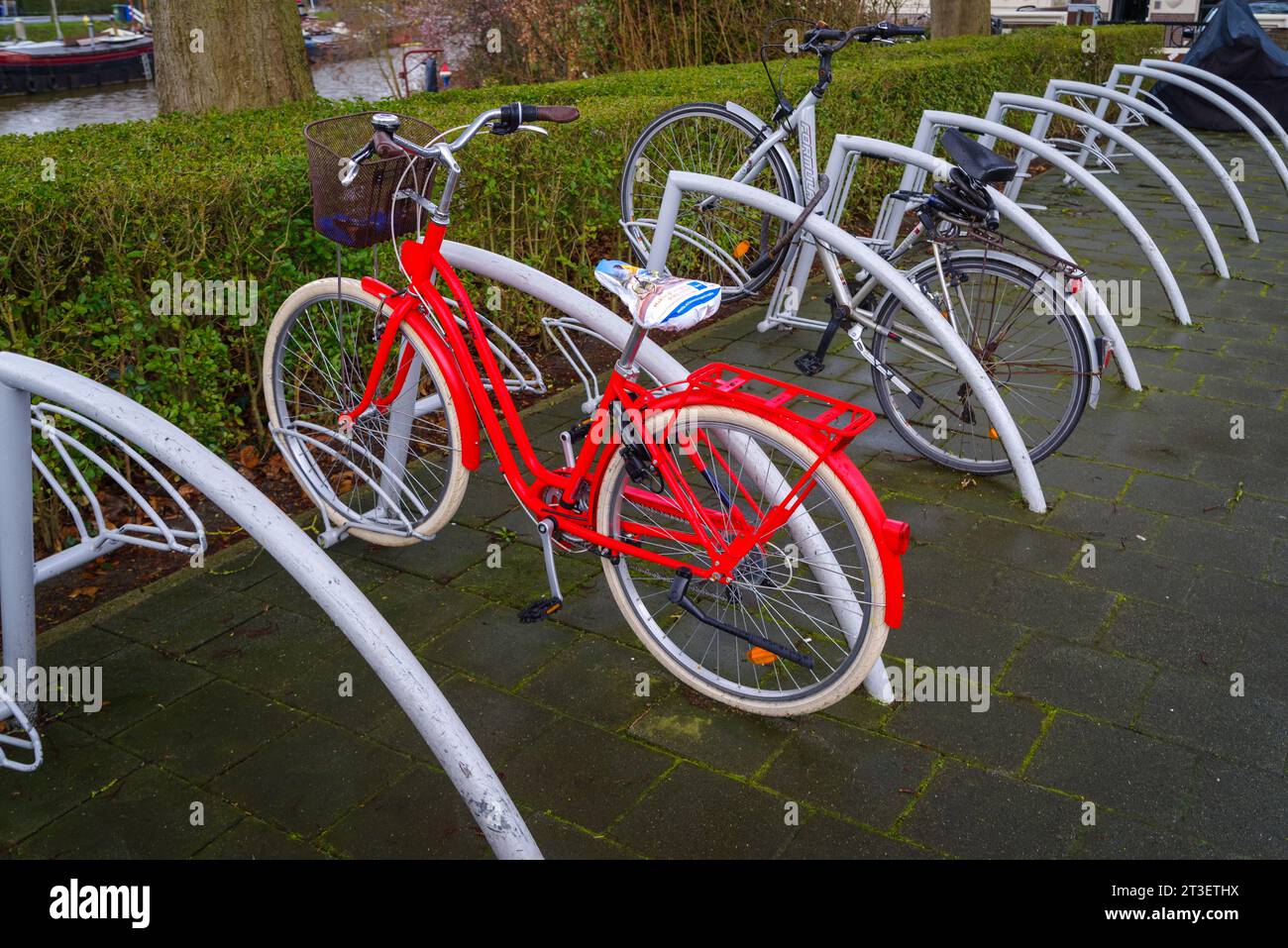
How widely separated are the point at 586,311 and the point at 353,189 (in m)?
0.72

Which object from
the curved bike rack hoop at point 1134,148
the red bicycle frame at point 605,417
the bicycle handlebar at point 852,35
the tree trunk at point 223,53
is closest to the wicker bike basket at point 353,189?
the red bicycle frame at point 605,417

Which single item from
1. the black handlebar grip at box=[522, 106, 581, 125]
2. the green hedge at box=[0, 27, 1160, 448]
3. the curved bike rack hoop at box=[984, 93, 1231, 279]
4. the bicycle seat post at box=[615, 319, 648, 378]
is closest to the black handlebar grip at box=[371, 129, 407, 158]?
the black handlebar grip at box=[522, 106, 581, 125]

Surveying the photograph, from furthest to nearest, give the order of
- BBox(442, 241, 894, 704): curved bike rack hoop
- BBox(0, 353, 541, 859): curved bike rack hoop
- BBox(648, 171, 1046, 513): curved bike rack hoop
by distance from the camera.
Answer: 1. BBox(648, 171, 1046, 513): curved bike rack hoop
2. BBox(442, 241, 894, 704): curved bike rack hoop
3. BBox(0, 353, 541, 859): curved bike rack hoop

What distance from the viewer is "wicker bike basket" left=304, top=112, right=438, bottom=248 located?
3180mm

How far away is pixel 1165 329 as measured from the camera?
595 cm

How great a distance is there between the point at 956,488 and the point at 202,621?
8.62 ft

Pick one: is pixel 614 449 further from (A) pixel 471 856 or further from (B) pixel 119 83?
(B) pixel 119 83

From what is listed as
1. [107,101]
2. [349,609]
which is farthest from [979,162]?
[107,101]

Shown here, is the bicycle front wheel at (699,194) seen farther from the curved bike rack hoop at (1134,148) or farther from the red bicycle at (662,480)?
the red bicycle at (662,480)

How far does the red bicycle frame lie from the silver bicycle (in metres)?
1.36

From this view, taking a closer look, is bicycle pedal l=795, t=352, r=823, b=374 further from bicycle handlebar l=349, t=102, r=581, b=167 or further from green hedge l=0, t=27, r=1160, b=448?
bicycle handlebar l=349, t=102, r=581, b=167

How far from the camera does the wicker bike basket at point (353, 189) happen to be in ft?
10.4

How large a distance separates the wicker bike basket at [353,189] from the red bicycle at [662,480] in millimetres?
14

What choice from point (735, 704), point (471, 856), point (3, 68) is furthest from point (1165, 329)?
point (3, 68)
